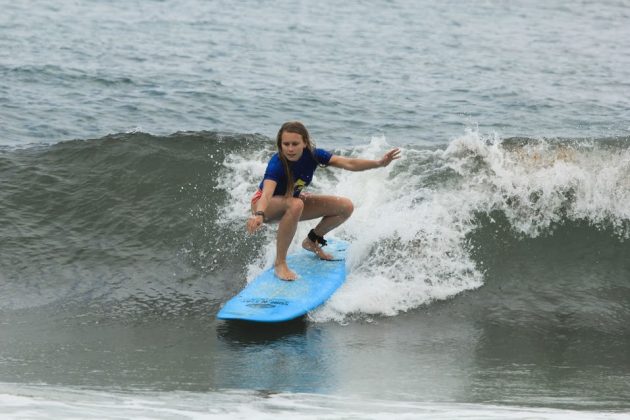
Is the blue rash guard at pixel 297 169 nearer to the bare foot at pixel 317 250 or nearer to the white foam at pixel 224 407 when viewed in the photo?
the bare foot at pixel 317 250

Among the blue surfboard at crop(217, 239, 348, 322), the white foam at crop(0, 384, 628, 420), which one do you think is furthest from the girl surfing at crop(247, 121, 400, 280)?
the white foam at crop(0, 384, 628, 420)

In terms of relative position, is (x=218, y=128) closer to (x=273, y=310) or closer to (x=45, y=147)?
(x=45, y=147)

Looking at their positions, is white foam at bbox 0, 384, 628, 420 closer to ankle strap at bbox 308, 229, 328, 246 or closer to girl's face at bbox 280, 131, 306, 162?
girl's face at bbox 280, 131, 306, 162

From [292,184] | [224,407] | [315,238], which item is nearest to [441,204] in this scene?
[315,238]

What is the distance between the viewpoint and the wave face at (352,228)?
808 centimetres

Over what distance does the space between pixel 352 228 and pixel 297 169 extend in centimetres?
168

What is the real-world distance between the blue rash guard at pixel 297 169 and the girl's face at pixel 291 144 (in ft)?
0.32

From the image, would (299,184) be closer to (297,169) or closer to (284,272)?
(297,169)

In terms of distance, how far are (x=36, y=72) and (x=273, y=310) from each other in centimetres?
1113

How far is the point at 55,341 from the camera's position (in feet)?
22.8

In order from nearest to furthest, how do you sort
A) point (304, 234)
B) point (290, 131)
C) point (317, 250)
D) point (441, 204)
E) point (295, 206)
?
point (290, 131)
point (295, 206)
point (317, 250)
point (304, 234)
point (441, 204)

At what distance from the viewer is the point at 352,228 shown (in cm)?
924

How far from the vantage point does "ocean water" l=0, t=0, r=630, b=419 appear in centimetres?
596

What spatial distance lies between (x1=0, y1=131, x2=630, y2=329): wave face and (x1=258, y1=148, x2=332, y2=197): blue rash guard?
1.00 meters
